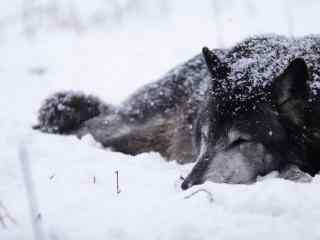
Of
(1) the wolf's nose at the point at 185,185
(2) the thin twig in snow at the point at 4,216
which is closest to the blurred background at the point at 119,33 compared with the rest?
(1) the wolf's nose at the point at 185,185

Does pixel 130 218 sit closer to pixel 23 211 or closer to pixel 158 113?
pixel 23 211

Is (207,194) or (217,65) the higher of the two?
(217,65)

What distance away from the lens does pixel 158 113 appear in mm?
5668

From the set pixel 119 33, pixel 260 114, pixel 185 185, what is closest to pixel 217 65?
pixel 260 114

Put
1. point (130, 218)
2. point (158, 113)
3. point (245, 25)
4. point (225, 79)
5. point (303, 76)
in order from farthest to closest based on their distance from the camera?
point (245, 25) < point (158, 113) < point (225, 79) < point (303, 76) < point (130, 218)

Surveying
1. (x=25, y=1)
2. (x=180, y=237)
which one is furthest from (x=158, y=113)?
(x=25, y=1)

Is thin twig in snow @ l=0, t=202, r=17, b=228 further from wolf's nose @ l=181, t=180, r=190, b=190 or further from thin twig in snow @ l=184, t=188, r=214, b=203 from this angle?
wolf's nose @ l=181, t=180, r=190, b=190

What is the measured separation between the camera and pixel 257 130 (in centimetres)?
370

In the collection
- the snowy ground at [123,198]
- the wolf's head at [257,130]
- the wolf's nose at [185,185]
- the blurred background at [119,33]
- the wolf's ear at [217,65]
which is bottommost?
the wolf's nose at [185,185]

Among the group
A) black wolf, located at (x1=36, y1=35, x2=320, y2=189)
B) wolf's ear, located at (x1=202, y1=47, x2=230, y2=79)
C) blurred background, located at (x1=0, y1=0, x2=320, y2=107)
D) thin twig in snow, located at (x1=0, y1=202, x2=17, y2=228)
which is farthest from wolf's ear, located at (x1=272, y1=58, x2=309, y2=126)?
blurred background, located at (x1=0, y1=0, x2=320, y2=107)

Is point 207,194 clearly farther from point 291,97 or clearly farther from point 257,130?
point 291,97

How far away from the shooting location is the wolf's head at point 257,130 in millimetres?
3598

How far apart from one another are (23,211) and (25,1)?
1373 cm

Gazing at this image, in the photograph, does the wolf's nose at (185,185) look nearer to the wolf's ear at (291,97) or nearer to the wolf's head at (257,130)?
the wolf's head at (257,130)
